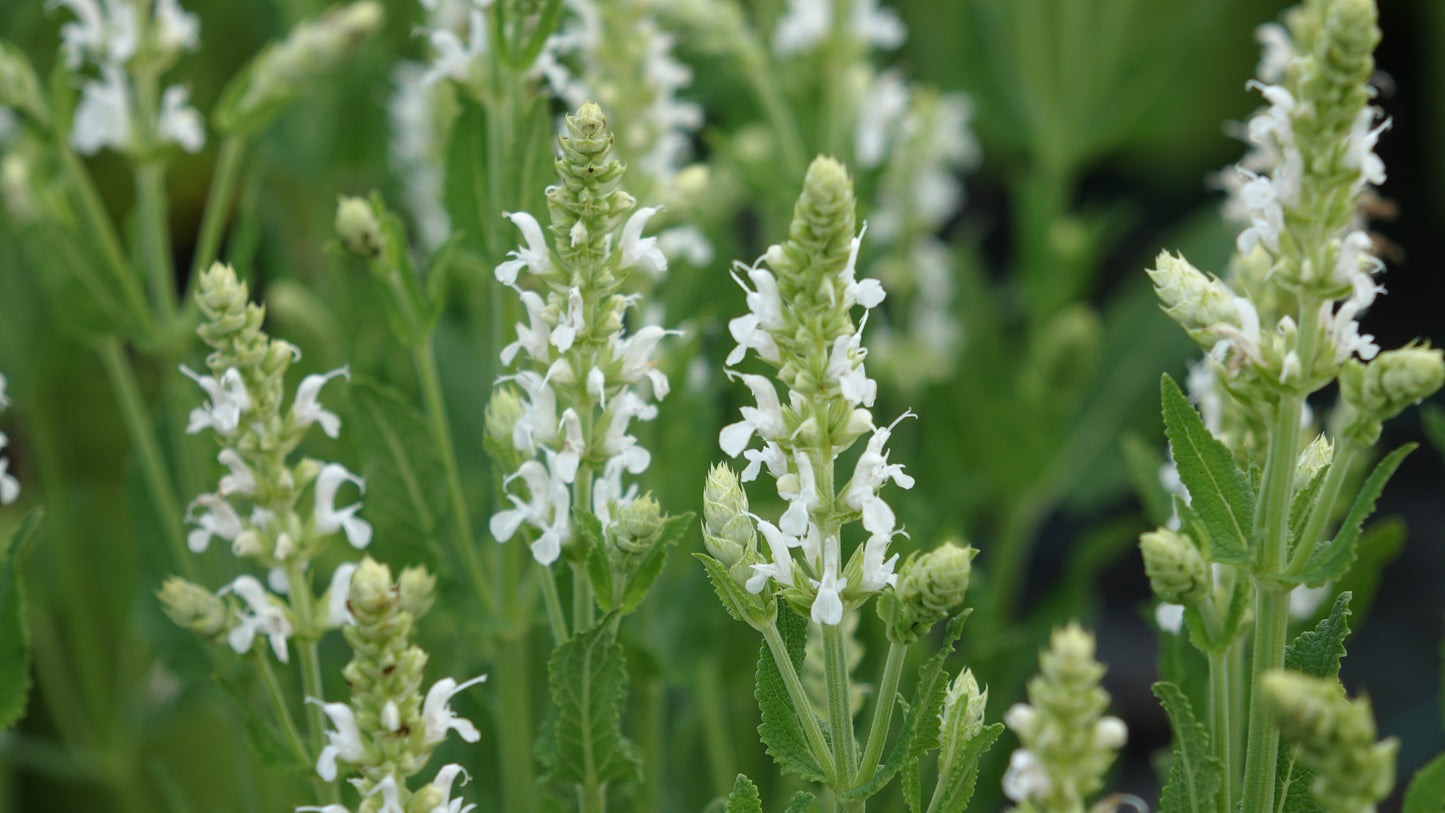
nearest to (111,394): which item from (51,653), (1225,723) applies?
(51,653)

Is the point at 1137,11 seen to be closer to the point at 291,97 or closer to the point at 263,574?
the point at 291,97

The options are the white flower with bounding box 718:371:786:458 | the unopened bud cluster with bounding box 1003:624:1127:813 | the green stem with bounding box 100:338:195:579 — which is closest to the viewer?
the unopened bud cluster with bounding box 1003:624:1127:813

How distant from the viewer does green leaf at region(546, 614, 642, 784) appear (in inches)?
25.9

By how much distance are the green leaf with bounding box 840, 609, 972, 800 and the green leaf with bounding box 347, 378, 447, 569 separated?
38cm

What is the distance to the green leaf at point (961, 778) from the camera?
0.61 m

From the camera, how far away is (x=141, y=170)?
3.44 ft

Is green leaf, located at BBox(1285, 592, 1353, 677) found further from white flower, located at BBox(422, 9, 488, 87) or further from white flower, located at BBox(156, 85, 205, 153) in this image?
white flower, located at BBox(156, 85, 205, 153)

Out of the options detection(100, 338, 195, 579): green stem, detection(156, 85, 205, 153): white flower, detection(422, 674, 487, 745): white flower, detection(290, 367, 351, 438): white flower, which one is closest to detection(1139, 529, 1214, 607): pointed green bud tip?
detection(422, 674, 487, 745): white flower

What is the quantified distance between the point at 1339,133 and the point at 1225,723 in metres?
0.30

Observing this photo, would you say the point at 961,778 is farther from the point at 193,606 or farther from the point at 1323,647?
the point at 193,606

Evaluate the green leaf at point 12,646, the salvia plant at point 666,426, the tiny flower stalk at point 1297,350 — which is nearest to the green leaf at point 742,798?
the salvia plant at point 666,426

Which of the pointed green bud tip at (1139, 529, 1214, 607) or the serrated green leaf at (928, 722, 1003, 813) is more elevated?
the pointed green bud tip at (1139, 529, 1214, 607)

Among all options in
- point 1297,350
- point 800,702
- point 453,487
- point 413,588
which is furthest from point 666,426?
point 1297,350

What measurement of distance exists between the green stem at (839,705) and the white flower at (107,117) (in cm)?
75
